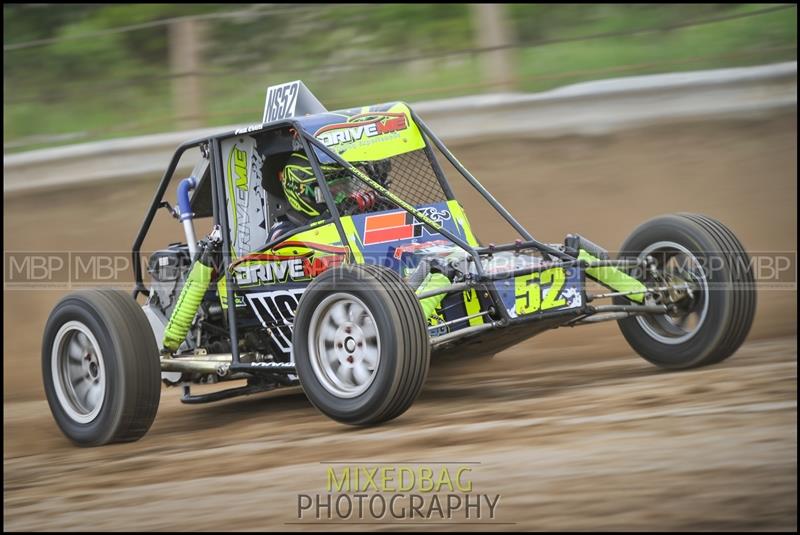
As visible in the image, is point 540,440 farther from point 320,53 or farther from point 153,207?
point 320,53

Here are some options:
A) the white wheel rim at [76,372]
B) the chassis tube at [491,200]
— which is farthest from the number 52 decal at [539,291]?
the white wheel rim at [76,372]

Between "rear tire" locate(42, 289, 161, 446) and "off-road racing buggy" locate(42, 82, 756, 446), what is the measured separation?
11 mm

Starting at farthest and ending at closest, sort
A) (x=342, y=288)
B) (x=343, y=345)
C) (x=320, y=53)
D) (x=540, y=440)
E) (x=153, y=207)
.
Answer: (x=320, y=53) < (x=153, y=207) < (x=343, y=345) < (x=342, y=288) < (x=540, y=440)

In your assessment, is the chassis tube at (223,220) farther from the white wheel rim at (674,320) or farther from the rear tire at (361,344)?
the white wheel rim at (674,320)

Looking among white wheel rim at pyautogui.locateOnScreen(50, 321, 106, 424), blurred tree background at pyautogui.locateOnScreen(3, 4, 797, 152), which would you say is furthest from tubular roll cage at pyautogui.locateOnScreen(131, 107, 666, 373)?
blurred tree background at pyautogui.locateOnScreen(3, 4, 797, 152)

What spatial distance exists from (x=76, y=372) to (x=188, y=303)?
2.67ft

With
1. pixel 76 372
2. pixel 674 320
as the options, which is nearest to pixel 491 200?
pixel 674 320

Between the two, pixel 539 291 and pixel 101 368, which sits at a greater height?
pixel 539 291

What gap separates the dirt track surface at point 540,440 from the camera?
4.44 meters

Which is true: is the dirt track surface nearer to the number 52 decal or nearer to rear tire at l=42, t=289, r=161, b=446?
rear tire at l=42, t=289, r=161, b=446

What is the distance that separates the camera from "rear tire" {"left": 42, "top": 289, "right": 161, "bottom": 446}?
6.50 m

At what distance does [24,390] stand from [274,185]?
4033 millimetres

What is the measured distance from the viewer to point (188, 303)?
274 inches

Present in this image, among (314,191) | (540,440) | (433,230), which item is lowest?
(540,440)
